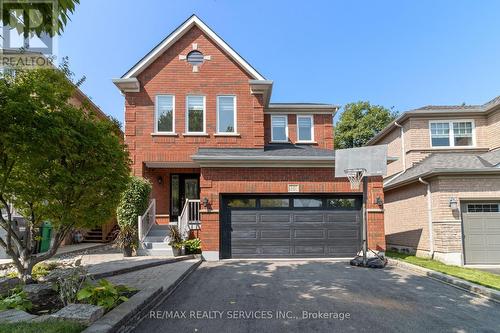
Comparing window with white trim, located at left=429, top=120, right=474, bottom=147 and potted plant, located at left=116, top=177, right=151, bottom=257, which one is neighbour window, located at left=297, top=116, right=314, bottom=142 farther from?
potted plant, located at left=116, top=177, right=151, bottom=257

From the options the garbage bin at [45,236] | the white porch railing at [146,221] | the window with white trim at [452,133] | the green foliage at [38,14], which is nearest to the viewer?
the green foliage at [38,14]

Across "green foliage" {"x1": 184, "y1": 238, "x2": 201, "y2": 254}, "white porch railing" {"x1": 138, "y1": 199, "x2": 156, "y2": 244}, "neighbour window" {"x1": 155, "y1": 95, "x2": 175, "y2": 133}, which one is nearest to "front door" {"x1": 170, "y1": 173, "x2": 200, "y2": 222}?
"white porch railing" {"x1": 138, "y1": 199, "x2": 156, "y2": 244}

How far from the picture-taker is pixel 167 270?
9.07 metres

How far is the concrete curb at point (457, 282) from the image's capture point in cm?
679

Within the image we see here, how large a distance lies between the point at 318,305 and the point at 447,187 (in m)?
8.86

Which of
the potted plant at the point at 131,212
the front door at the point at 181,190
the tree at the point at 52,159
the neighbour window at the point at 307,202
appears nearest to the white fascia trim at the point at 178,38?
the front door at the point at 181,190

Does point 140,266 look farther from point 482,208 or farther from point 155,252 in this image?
point 482,208

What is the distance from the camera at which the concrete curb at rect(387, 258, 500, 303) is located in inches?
267

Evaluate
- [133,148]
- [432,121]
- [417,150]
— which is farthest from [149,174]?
[432,121]

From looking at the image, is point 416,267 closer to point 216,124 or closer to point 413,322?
point 413,322

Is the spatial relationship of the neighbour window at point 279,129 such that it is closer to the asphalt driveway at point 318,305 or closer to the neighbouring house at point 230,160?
the neighbouring house at point 230,160

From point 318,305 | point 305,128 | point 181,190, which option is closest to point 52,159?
point 318,305

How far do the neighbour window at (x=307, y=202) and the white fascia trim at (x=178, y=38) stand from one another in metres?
6.08

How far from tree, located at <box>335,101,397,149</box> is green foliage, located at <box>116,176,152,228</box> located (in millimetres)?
28813
